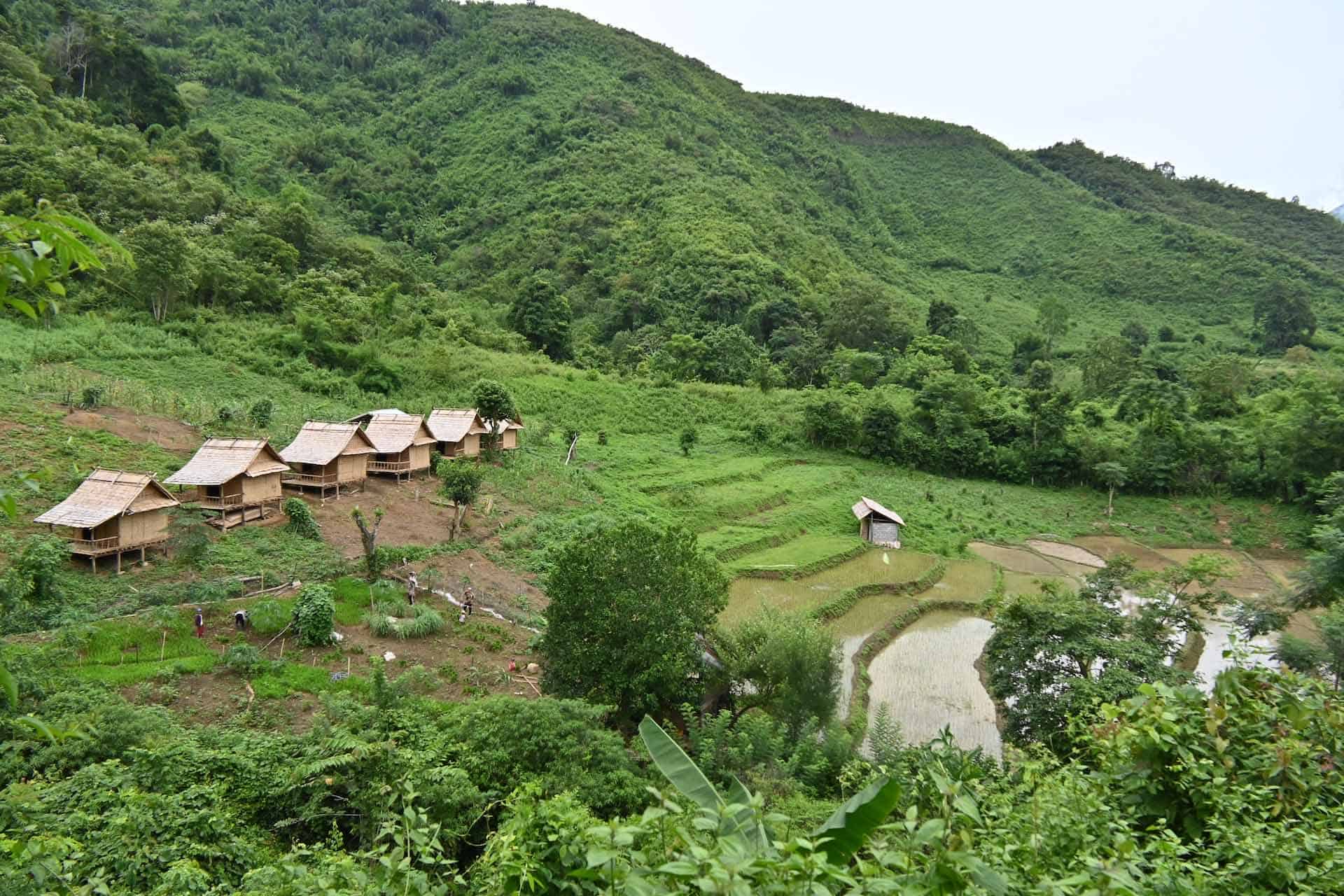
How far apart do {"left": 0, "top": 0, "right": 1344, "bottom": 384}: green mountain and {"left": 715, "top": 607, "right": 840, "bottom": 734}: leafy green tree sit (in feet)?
101

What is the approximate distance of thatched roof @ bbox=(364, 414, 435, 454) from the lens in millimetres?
21000

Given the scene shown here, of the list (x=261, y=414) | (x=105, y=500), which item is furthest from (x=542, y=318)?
(x=105, y=500)

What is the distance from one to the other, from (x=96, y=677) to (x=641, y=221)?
50.7 m

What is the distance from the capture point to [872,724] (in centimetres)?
1352

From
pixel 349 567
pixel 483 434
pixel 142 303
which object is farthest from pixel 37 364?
pixel 349 567

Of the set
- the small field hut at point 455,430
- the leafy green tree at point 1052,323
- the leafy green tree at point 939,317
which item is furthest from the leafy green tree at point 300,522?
the leafy green tree at point 1052,323

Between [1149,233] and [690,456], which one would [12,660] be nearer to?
[690,456]

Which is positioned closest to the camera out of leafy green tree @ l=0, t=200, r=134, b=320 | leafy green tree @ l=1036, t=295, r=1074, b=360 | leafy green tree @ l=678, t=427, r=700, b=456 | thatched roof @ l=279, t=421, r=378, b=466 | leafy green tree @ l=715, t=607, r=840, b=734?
leafy green tree @ l=0, t=200, r=134, b=320

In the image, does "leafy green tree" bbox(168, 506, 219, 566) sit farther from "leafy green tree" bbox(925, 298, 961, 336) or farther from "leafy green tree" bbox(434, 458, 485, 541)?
"leafy green tree" bbox(925, 298, 961, 336)

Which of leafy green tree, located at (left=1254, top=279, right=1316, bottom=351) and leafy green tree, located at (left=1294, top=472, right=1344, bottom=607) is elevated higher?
leafy green tree, located at (left=1254, top=279, right=1316, bottom=351)

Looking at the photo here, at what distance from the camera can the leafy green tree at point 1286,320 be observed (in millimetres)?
49562

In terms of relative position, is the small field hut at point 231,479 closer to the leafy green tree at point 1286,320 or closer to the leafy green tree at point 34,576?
the leafy green tree at point 34,576

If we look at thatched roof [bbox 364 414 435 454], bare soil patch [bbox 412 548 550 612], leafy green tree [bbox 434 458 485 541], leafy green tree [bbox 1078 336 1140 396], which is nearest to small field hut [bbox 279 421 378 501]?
thatched roof [bbox 364 414 435 454]

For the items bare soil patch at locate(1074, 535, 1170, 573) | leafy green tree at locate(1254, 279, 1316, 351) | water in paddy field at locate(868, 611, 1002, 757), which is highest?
leafy green tree at locate(1254, 279, 1316, 351)
